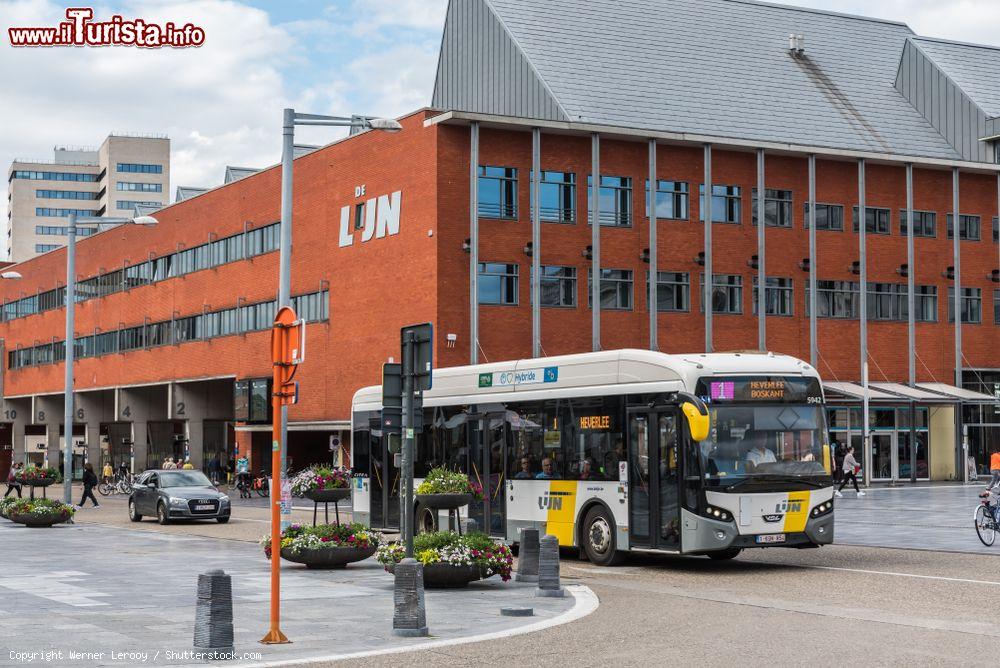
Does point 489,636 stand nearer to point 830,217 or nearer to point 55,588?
point 55,588

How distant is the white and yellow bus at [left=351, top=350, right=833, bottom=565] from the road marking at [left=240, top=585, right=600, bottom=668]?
3.35 m

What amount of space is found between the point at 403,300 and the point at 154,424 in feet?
121

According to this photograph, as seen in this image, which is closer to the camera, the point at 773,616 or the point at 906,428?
the point at 773,616

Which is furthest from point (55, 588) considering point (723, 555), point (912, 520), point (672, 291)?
point (672, 291)

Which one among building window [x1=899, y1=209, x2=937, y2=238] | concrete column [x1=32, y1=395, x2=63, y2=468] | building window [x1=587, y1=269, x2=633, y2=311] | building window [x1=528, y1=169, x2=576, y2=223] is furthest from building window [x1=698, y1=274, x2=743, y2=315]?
concrete column [x1=32, y1=395, x2=63, y2=468]

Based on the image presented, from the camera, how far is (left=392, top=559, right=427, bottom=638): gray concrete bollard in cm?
1236

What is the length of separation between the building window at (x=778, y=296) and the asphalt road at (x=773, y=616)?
31.3 metres

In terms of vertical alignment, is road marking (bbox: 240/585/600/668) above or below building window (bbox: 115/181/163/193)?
below

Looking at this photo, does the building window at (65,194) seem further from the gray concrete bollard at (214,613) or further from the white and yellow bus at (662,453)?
the gray concrete bollard at (214,613)

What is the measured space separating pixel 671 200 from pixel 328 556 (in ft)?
109

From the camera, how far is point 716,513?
18.5m

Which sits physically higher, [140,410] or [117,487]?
[140,410]

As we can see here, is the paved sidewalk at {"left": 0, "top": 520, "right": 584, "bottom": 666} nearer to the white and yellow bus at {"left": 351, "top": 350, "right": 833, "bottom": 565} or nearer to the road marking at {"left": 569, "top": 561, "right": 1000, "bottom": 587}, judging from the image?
the road marking at {"left": 569, "top": 561, "right": 1000, "bottom": 587}

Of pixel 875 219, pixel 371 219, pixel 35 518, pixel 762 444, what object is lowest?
pixel 35 518
